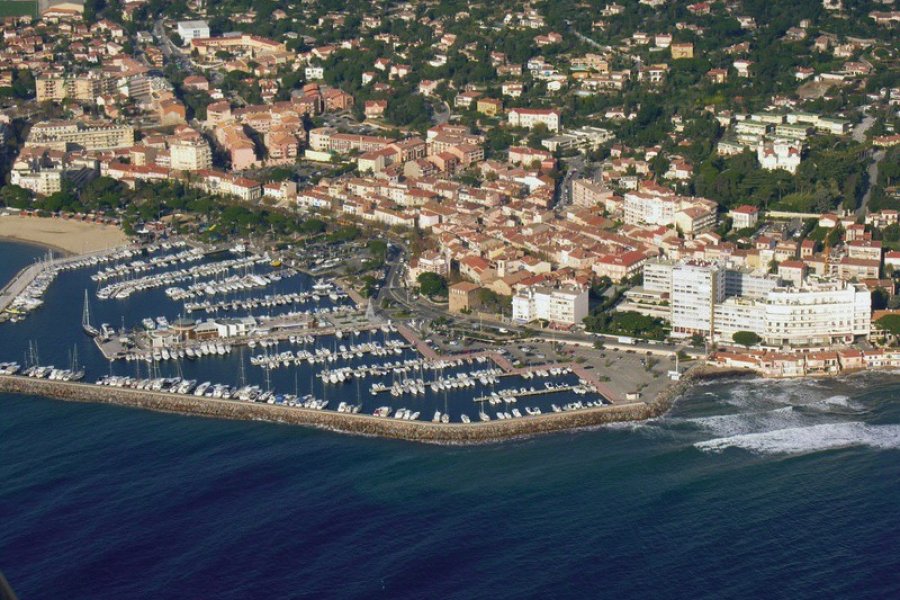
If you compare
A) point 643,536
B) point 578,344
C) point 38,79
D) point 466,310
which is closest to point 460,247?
point 466,310

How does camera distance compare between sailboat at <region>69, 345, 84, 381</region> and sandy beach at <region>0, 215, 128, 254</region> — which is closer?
sailboat at <region>69, 345, 84, 381</region>

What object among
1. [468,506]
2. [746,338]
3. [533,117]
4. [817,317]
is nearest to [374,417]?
[468,506]

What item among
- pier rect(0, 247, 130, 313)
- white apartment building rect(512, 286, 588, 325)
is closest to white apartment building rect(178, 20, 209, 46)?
pier rect(0, 247, 130, 313)

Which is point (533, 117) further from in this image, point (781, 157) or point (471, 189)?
point (781, 157)

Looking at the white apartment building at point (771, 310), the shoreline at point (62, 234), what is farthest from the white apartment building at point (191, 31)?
the white apartment building at point (771, 310)

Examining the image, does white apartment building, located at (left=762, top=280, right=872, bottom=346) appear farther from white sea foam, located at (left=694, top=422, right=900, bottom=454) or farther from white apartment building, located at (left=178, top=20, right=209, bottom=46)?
white apartment building, located at (left=178, top=20, right=209, bottom=46)

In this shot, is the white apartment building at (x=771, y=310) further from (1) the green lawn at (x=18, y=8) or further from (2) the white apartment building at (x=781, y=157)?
(1) the green lawn at (x=18, y=8)
